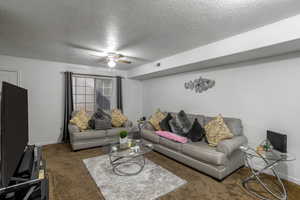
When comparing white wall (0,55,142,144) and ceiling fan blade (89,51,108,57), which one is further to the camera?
white wall (0,55,142,144)

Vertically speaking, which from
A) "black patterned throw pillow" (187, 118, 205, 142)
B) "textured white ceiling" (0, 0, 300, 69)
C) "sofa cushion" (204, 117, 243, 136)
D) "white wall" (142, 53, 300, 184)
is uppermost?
"textured white ceiling" (0, 0, 300, 69)

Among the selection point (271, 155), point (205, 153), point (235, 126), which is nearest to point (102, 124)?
point (205, 153)

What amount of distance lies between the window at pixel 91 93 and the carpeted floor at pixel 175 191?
6.75ft

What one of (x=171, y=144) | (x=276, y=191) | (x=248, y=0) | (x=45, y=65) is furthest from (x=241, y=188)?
(x=45, y=65)

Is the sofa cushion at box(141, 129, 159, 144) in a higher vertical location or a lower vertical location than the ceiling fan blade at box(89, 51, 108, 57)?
lower

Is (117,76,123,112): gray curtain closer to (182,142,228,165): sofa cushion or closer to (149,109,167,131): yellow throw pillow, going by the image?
(149,109,167,131): yellow throw pillow

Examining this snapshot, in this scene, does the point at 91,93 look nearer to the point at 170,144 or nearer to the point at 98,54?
the point at 98,54

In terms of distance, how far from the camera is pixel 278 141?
2109mm

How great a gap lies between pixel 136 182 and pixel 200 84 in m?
2.71

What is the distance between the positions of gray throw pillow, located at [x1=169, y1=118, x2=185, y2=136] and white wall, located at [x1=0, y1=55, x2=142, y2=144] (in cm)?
329

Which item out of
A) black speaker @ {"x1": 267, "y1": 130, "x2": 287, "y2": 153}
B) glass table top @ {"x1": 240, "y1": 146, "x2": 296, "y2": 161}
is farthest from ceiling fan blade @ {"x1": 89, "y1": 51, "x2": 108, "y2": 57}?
black speaker @ {"x1": 267, "y1": 130, "x2": 287, "y2": 153}

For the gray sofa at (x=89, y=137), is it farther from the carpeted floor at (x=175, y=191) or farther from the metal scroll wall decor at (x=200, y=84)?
the metal scroll wall decor at (x=200, y=84)

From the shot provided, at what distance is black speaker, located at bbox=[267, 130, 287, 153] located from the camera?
6.68ft

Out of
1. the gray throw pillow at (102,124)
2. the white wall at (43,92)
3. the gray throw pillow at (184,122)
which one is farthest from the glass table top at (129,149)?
the white wall at (43,92)
